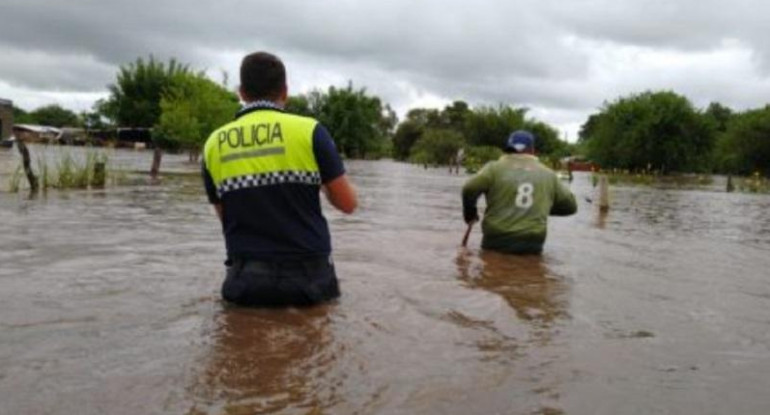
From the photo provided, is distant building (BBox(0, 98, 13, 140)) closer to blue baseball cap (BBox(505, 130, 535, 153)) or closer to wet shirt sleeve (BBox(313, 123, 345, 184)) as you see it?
blue baseball cap (BBox(505, 130, 535, 153))

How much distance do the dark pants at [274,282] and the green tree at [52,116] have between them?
125 metres

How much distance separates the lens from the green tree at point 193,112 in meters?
41.0

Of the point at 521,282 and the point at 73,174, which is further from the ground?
the point at 73,174

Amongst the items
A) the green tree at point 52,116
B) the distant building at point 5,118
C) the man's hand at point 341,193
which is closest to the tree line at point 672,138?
the distant building at point 5,118

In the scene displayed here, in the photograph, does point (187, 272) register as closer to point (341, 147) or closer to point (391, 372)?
point (391, 372)

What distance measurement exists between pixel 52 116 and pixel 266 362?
131845 millimetres

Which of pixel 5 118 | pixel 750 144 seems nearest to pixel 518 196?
pixel 5 118

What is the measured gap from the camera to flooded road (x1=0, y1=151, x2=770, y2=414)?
3355 mm

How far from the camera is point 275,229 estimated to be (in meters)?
4.64

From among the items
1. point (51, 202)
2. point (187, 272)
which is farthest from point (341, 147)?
point (187, 272)

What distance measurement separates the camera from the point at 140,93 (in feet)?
237

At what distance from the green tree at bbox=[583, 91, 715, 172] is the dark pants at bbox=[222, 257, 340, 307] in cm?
6337

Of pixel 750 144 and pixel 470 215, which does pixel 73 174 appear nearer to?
pixel 470 215

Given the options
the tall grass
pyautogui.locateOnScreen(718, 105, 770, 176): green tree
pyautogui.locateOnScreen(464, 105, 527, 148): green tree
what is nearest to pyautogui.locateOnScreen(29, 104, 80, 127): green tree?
pyautogui.locateOnScreen(464, 105, 527, 148): green tree
